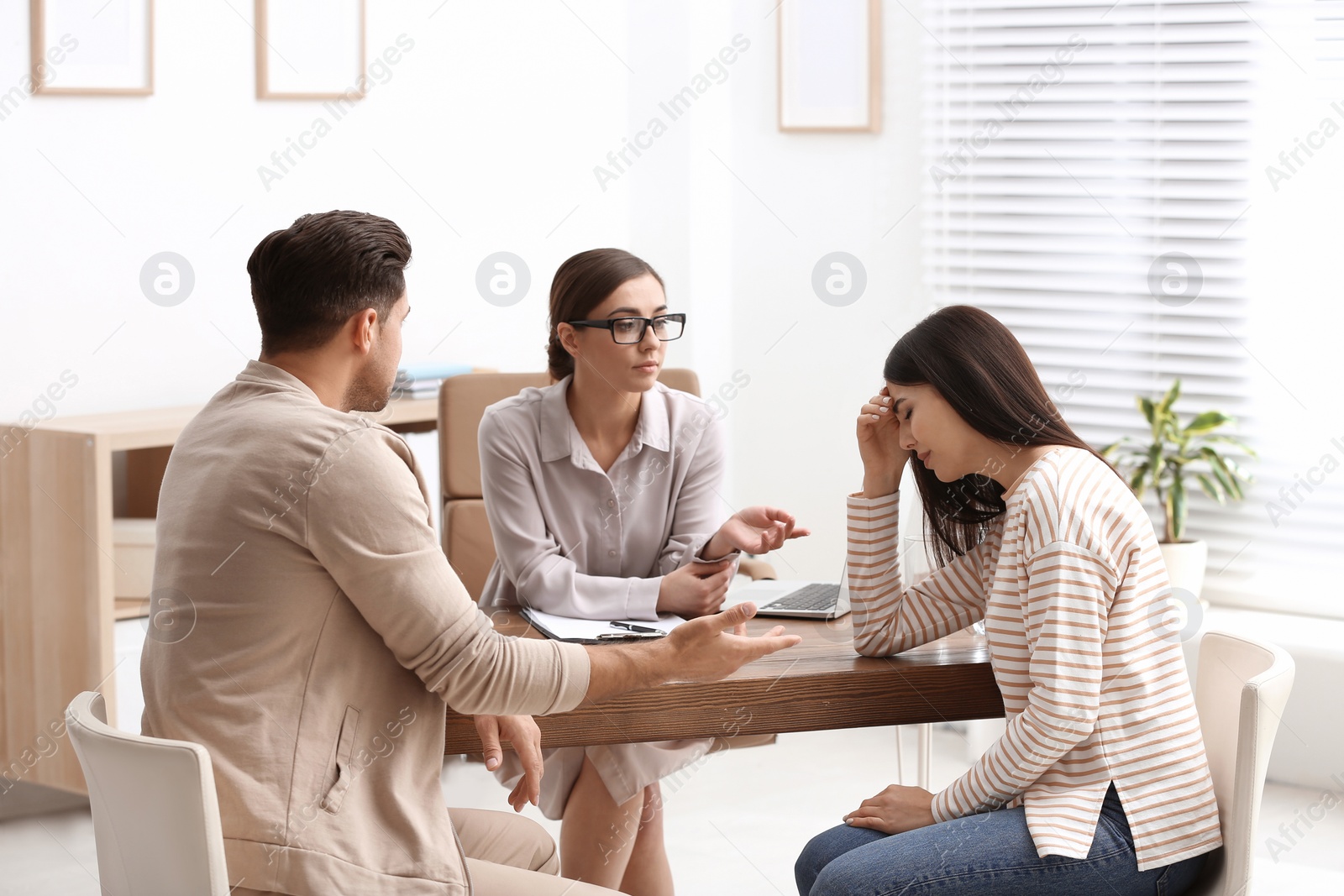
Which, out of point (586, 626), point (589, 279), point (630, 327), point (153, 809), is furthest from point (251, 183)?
point (153, 809)

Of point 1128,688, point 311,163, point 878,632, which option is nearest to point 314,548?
point 878,632

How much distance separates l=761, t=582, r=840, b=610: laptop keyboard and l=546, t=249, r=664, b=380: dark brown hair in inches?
23.3

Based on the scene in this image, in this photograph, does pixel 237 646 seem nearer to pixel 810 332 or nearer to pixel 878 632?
pixel 878 632

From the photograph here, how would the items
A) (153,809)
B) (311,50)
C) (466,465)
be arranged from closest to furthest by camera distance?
(153,809)
(466,465)
(311,50)

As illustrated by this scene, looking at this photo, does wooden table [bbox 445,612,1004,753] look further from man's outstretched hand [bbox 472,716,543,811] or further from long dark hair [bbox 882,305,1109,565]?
long dark hair [bbox 882,305,1109,565]

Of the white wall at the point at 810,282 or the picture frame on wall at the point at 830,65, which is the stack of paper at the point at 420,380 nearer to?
the white wall at the point at 810,282

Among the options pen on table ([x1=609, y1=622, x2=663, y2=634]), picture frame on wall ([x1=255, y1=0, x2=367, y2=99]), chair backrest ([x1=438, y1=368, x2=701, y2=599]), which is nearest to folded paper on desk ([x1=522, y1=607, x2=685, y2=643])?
pen on table ([x1=609, y1=622, x2=663, y2=634])

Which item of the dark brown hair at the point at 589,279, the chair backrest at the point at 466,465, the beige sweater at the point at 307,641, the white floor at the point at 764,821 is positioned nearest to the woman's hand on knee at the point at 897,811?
the beige sweater at the point at 307,641

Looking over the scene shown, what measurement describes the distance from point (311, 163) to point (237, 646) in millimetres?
2447

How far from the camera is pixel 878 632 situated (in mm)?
1826

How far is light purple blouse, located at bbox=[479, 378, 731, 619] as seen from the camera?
7.52ft

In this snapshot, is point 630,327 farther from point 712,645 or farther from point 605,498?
point 712,645

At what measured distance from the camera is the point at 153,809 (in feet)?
4.38

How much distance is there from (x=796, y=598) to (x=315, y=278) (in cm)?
97
